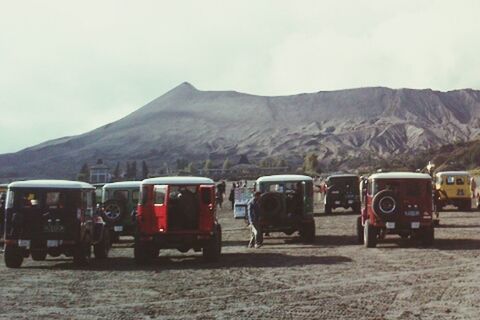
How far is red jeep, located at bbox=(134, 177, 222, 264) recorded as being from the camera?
62.8 ft

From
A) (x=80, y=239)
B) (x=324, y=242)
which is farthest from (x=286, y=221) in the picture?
(x=80, y=239)

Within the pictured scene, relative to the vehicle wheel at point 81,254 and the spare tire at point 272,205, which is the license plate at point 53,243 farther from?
the spare tire at point 272,205

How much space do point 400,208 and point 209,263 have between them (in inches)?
251

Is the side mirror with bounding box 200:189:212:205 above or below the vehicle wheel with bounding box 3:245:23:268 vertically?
above

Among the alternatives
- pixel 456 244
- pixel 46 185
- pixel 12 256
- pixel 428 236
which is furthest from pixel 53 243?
pixel 456 244

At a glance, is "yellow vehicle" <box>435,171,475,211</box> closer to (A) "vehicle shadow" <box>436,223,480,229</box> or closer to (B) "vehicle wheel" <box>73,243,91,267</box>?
(A) "vehicle shadow" <box>436,223,480,229</box>

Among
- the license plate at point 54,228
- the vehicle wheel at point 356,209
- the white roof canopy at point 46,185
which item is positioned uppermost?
the white roof canopy at point 46,185

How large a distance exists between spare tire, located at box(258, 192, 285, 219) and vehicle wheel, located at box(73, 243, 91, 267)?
748cm

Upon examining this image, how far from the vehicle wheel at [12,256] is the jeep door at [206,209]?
14.2 ft

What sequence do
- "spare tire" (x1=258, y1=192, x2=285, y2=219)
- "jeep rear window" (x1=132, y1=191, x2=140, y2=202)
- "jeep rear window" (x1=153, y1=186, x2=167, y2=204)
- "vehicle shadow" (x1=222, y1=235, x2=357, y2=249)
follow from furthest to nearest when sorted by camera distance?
1. "jeep rear window" (x1=132, y1=191, x2=140, y2=202)
2. "spare tire" (x1=258, y1=192, x2=285, y2=219)
3. "vehicle shadow" (x1=222, y1=235, x2=357, y2=249)
4. "jeep rear window" (x1=153, y1=186, x2=167, y2=204)

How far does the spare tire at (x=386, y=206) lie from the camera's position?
2261 centimetres

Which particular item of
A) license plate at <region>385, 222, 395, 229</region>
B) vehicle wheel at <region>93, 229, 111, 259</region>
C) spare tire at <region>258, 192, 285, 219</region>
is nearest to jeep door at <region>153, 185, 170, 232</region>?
vehicle wheel at <region>93, 229, 111, 259</region>

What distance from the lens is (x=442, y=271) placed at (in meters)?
16.8

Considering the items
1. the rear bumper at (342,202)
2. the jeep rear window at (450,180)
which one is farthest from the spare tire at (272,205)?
the jeep rear window at (450,180)
